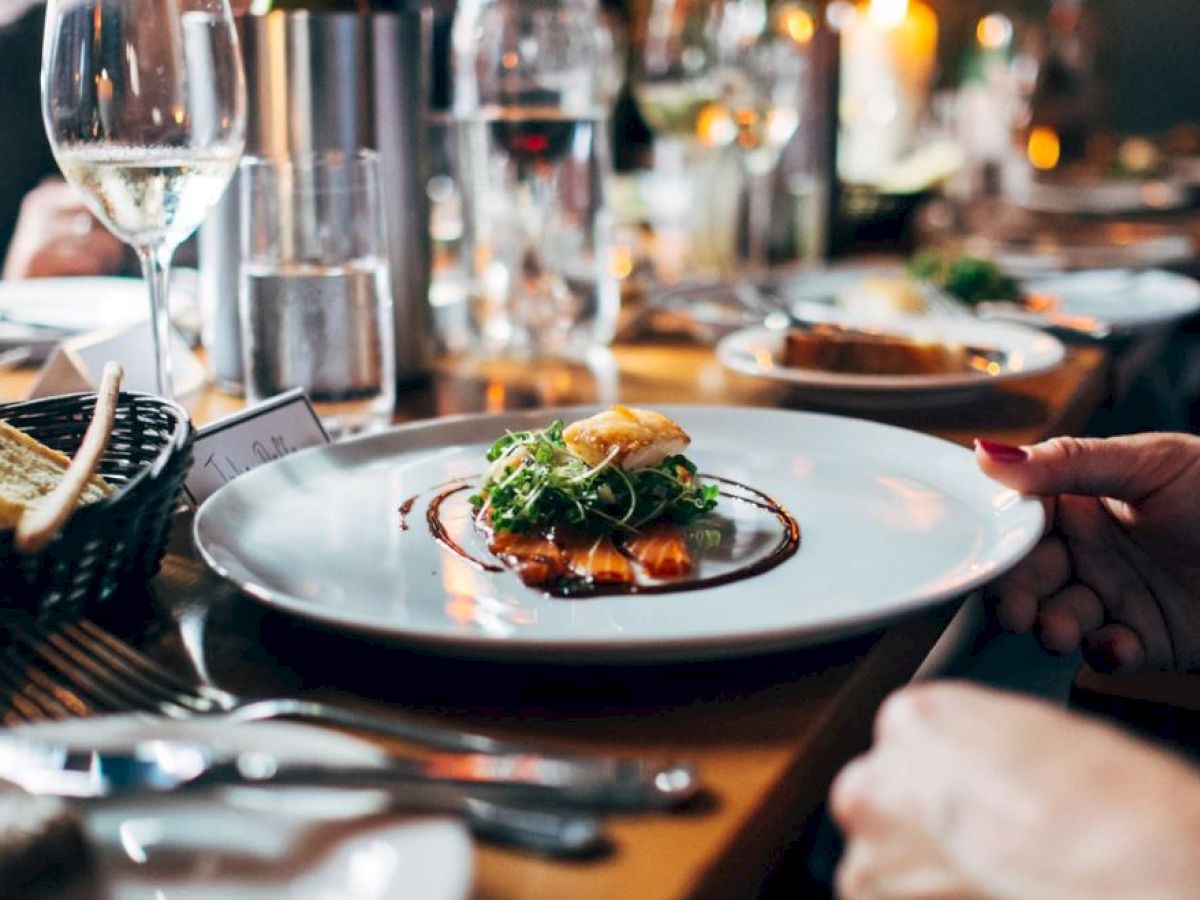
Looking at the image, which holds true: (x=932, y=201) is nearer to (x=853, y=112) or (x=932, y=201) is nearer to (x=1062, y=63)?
(x=853, y=112)

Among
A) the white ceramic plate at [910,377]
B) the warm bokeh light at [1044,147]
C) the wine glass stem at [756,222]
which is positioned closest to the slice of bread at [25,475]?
the white ceramic plate at [910,377]

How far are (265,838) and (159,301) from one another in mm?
563

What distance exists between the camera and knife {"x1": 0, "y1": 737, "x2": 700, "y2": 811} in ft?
1.42

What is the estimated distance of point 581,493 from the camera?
2.52ft

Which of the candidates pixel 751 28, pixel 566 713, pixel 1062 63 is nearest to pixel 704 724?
pixel 566 713

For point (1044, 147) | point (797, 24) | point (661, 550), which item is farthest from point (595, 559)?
point (1044, 147)

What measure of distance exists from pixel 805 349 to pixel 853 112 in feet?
5.96

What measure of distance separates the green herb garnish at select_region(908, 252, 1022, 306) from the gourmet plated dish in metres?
0.97

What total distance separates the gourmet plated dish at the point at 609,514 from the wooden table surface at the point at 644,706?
76mm

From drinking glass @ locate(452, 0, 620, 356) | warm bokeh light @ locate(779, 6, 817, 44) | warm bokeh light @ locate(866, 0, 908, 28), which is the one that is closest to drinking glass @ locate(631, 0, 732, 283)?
warm bokeh light @ locate(779, 6, 817, 44)

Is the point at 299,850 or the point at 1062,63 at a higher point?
the point at 1062,63

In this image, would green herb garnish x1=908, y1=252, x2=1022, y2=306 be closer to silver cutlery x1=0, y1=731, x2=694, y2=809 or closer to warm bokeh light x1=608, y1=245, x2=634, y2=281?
warm bokeh light x1=608, y1=245, x2=634, y2=281

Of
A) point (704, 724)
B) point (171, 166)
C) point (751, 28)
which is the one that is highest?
point (751, 28)

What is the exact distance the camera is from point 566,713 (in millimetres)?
576
